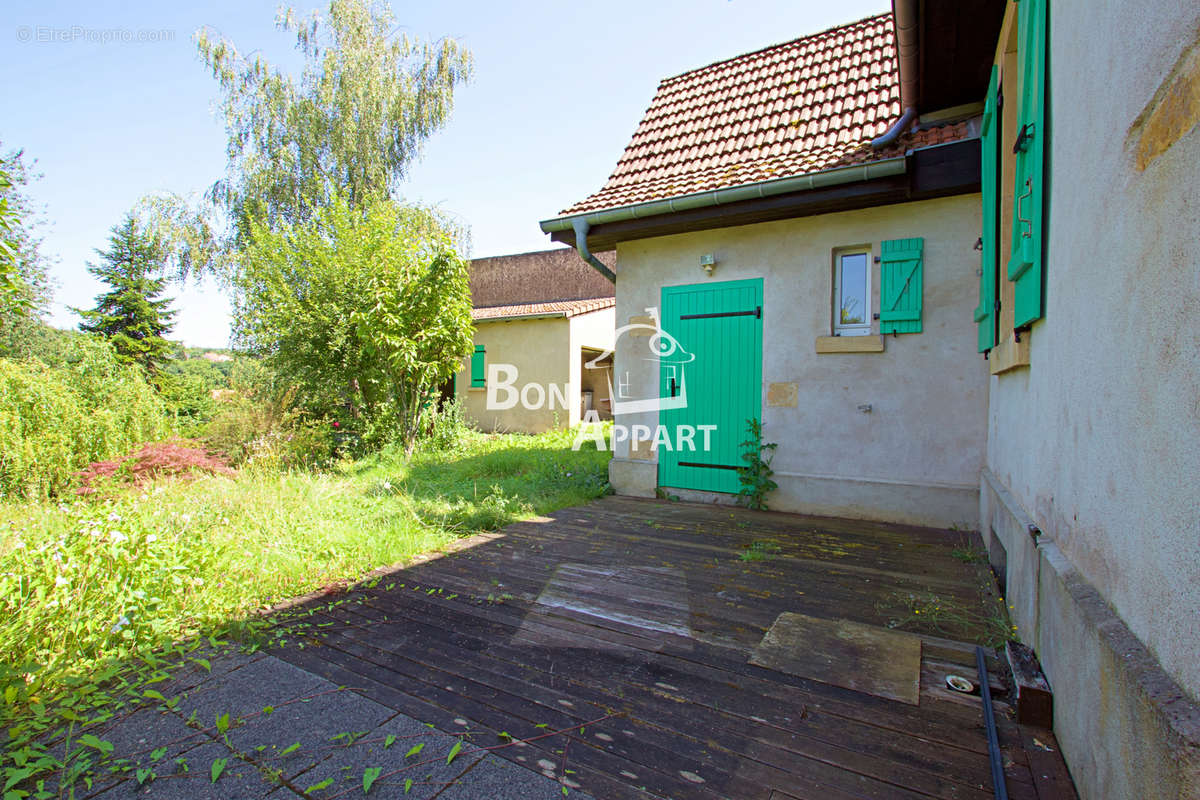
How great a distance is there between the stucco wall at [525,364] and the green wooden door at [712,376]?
23.6ft

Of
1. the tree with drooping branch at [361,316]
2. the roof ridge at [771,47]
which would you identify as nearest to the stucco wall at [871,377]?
the roof ridge at [771,47]

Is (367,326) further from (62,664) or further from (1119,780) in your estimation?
(1119,780)

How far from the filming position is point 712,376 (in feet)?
18.9

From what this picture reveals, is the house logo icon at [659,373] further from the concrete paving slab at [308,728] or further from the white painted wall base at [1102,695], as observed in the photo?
the concrete paving slab at [308,728]

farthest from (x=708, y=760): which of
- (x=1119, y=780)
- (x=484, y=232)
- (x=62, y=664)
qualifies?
(x=484, y=232)

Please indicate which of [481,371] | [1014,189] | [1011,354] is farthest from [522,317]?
[1011,354]

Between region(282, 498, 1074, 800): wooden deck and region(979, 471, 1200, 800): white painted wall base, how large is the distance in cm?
22

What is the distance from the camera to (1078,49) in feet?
6.28

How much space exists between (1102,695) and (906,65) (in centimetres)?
471

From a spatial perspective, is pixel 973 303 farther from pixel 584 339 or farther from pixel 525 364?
pixel 525 364

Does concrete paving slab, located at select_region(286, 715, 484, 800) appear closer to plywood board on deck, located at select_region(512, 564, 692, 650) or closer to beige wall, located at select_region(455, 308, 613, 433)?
plywood board on deck, located at select_region(512, 564, 692, 650)

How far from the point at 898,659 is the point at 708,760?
1.15 meters

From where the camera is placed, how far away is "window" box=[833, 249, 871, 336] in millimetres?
5082

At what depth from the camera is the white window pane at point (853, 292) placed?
5.11 metres
